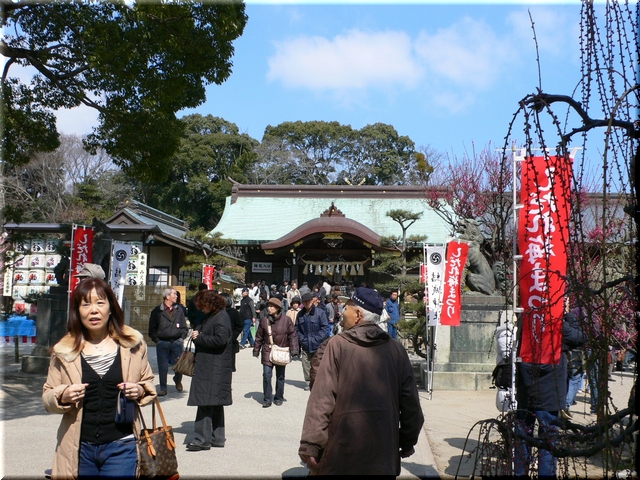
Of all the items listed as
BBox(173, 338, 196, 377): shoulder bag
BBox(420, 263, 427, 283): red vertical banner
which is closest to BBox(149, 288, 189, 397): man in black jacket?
BBox(173, 338, 196, 377): shoulder bag

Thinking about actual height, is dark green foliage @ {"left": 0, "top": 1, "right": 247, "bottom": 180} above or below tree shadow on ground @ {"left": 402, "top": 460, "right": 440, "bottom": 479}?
above

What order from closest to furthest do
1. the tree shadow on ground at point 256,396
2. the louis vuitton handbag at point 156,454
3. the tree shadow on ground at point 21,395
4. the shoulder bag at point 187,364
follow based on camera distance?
the louis vuitton handbag at point 156,454
the shoulder bag at point 187,364
the tree shadow on ground at point 21,395
the tree shadow on ground at point 256,396

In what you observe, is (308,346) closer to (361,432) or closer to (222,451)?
(222,451)

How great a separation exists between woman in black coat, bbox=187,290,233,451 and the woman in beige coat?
3.01 meters

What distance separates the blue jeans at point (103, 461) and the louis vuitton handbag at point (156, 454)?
77 millimetres

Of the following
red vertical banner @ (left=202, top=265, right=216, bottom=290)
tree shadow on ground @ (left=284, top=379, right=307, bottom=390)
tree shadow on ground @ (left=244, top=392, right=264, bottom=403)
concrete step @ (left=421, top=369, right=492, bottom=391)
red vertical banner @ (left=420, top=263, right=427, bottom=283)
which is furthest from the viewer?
red vertical banner @ (left=202, top=265, right=216, bottom=290)

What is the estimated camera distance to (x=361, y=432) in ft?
11.2

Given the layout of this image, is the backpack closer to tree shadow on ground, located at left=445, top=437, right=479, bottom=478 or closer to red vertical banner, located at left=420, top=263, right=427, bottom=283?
tree shadow on ground, located at left=445, top=437, right=479, bottom=478

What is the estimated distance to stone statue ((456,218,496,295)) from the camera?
11.7m

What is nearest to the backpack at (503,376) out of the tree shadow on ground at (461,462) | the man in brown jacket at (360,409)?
the tree shadow on ground at (461,462)

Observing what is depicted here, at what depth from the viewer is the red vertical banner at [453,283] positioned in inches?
403

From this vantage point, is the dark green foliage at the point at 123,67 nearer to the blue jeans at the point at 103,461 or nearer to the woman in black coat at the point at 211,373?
the woman in black coat at the point at 211,373

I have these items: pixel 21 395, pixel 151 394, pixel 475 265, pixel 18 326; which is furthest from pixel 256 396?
pixel 18 326

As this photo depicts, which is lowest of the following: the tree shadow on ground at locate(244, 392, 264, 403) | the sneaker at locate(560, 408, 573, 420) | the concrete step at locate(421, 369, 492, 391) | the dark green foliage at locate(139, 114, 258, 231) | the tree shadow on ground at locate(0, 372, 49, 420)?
the tree shadow on ground at locate(244, 392, 264, 403)
